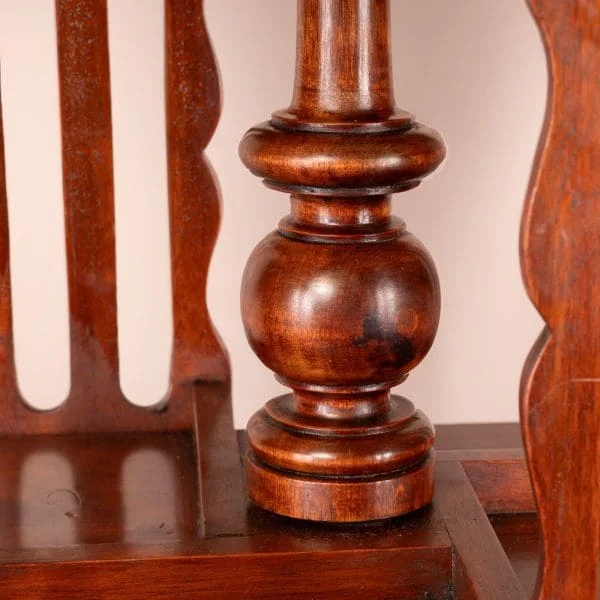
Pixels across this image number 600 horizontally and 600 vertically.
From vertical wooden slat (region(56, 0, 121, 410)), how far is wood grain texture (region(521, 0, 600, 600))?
1.60 feet

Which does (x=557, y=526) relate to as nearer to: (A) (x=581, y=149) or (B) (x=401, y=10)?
(A) (x=581, y=149)

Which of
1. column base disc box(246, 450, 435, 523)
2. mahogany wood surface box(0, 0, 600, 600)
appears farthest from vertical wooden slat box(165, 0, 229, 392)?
column base disc box(246, 450, 435, 523)

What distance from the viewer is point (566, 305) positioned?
0.65 meters

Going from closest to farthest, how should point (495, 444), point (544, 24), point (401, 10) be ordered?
point (544, 24), point (495, 444), point (401, 10)

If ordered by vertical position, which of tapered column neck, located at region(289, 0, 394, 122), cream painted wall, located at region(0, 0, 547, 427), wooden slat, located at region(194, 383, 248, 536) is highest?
tapered column neck, located at region(289, 0, 394, 122)

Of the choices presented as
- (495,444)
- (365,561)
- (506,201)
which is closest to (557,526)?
(365,561)

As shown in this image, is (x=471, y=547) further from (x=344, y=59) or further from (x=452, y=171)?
(x=452, y=171)

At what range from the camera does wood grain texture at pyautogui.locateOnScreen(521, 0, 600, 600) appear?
619mm

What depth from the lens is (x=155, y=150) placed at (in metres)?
1.24

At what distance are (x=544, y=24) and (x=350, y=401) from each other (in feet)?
1.06

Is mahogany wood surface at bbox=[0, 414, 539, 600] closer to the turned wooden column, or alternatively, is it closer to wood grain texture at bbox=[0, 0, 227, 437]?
the turned wooden column

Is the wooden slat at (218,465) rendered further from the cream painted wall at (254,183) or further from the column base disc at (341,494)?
the cream painted wall at (254,183)

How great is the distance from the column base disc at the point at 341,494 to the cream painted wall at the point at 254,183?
415 mm

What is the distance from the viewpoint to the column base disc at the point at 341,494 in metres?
0.85
